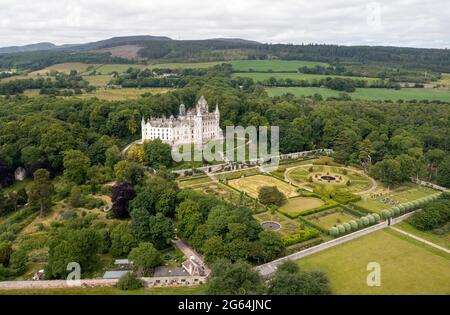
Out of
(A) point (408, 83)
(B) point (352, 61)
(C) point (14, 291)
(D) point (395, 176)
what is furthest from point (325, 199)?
(B) point (352, 61)

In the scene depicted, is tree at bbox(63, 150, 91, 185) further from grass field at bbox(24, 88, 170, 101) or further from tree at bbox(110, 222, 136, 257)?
grass field at bbox(24, 88, 170, 101)

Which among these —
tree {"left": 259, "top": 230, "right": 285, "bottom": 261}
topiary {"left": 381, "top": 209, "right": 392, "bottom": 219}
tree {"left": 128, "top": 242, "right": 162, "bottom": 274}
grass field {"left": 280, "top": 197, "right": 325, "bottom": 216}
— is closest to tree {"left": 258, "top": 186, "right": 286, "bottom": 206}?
grass field {"left": 280, "top": 197, "right": 325, "bottom": 216}

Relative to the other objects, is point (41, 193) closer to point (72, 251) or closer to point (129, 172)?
point (129, 172)

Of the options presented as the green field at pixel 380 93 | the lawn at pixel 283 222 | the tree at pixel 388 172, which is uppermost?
the green field at pixel 380 93

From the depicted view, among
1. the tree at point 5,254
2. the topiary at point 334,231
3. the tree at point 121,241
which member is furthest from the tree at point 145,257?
the topiary at point 334,231

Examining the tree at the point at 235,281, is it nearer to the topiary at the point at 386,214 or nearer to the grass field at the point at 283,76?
the topiary at the point at 386,214

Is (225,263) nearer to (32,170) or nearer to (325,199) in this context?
(325,199)
